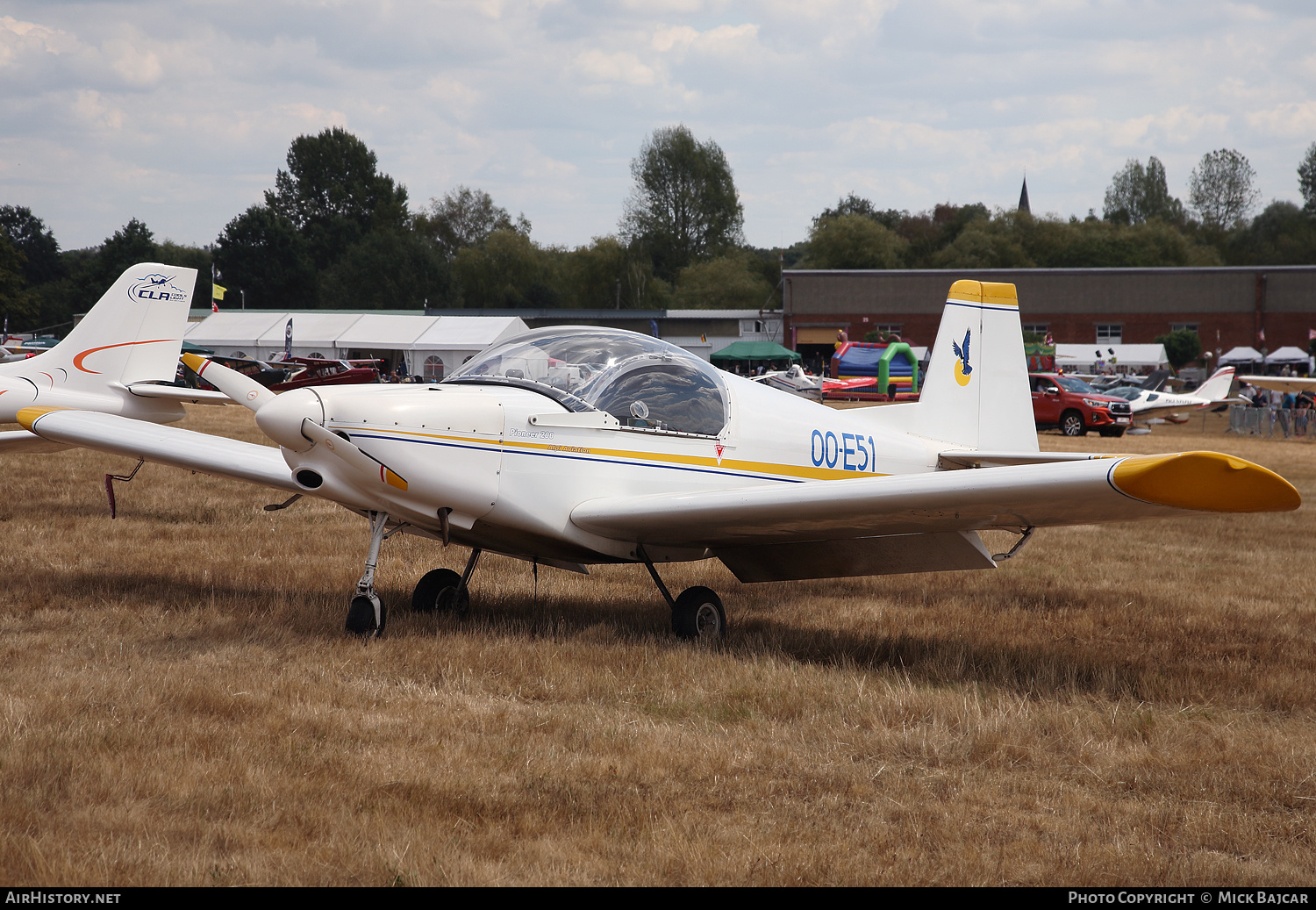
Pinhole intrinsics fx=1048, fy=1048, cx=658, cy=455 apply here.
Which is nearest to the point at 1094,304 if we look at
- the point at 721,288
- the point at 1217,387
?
the point at 721,288

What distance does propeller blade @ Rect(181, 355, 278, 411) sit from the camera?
17.9 feet

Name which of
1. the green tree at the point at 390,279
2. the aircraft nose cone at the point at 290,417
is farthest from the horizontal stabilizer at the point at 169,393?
the green tree at the point at 390,279

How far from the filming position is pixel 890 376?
139ft

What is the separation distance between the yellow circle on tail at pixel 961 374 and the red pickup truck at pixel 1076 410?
21240 mm

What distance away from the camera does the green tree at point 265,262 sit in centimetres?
9519

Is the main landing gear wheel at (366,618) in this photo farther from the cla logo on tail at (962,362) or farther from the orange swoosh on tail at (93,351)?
the orange swoosh on tail at (93,351)

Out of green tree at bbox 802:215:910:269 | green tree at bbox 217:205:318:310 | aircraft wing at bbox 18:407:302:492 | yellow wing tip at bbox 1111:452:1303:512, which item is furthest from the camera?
green tree at bbox 217:205:318:310

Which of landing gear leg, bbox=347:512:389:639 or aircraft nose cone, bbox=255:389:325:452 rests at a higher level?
aircraft nose cone, bbox=255:389:325:452

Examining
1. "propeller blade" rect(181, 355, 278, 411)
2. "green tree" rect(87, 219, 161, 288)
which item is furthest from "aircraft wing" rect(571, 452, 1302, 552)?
"green tree" rect(87, 219, 161, 288)

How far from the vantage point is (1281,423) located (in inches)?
1067

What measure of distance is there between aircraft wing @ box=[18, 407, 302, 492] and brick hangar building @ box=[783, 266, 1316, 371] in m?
60.5

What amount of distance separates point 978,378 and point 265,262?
97504mm

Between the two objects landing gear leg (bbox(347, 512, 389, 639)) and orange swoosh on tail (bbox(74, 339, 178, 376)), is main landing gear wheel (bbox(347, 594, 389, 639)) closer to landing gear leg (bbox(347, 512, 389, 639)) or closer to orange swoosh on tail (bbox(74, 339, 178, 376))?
landing gear leg (bbox(347, 512, 389, 639))

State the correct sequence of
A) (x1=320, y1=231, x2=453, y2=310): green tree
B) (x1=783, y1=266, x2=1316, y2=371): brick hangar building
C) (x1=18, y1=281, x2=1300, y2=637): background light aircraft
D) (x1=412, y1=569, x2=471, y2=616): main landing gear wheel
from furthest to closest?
(x1=320, y1=231, x2=453, y2=310): green tree → (x1=783, y1=266, x2=1316, y2=371): brick hangar building → (x1=412, y1=569, x2=471, y2=616): main landing gear wheel → (x1=18, y1=281, x2=1300, y2=637): background light aircraft
